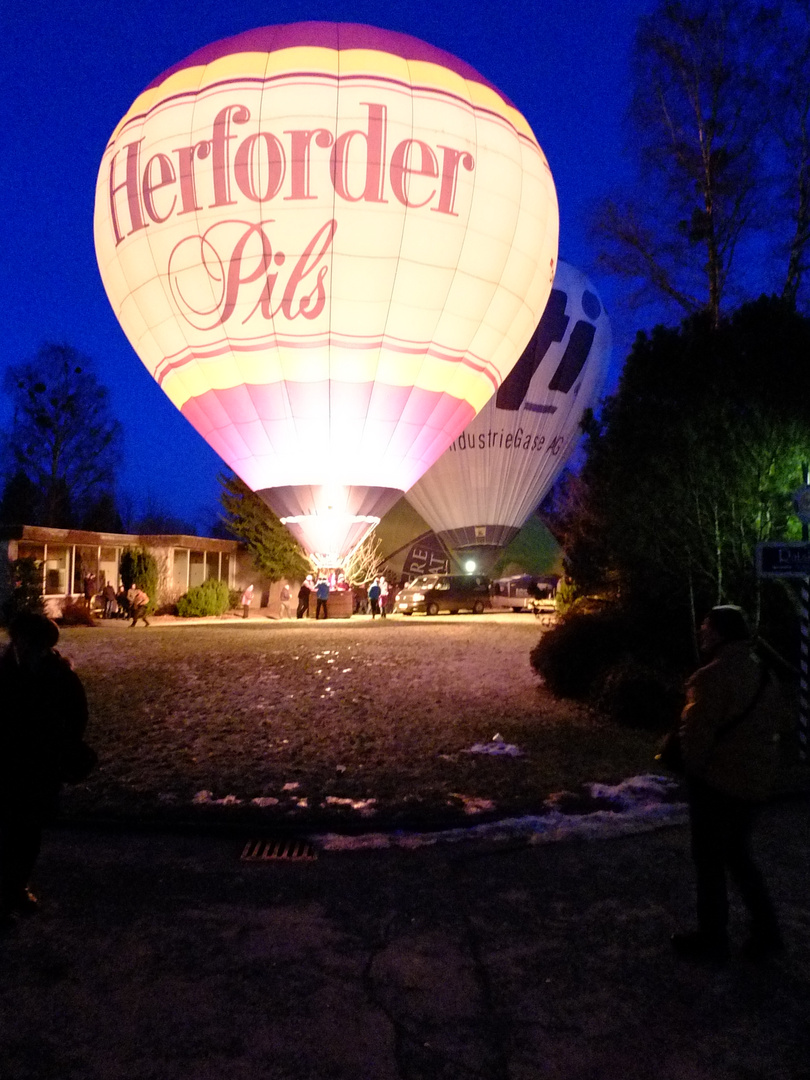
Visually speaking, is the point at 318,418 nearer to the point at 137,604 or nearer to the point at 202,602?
the point at 137,604

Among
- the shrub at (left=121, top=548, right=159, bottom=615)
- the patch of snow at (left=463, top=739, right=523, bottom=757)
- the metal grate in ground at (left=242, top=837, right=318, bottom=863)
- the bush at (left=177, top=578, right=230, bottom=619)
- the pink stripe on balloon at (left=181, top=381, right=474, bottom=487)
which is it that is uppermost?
the pink stripe on balloon at (left=181, top=381, right=474, bottom=487)

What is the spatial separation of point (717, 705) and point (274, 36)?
1758 centimetres

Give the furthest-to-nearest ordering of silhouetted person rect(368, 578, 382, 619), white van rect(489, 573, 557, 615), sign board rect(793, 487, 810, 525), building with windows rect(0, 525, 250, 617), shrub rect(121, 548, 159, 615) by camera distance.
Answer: white van rect(489, 573, 557, 615) → silhouetted person rect(368, 578, 382, 619) → shrub rect(121, 548, 159, 615) → building with windows rect(0, 525, 250, 617) → sign board rect(793, 487, 810, 525)

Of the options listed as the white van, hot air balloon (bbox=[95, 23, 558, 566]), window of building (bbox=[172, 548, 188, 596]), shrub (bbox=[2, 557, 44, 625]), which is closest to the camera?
hot air balloon (bbox=[95, 23, 558, 566])

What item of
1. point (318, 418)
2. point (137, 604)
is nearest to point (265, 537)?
point (137, 604)

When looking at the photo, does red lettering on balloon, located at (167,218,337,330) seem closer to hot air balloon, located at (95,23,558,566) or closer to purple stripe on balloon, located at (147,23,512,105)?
hot air balloon, located at (95,23,558,566)

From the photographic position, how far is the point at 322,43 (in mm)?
16828

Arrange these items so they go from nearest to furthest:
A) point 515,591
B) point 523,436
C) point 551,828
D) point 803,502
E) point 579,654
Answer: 1. point 551,828
2. point 803,502
3. point 579,654
4. point 523,436
5. point 515,591

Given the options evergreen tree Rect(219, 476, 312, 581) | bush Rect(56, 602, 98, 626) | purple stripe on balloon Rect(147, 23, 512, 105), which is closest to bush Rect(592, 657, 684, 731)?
purple stripe on balloon Rect(147, 23, 512, 105)

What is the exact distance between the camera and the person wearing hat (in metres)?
3.59

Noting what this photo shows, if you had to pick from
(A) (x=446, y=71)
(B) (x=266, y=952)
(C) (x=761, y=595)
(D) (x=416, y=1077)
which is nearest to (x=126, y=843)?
(B) (x=266, y=952)

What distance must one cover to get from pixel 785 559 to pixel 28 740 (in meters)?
6.42

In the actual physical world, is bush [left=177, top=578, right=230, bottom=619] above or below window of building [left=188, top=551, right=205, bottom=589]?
below

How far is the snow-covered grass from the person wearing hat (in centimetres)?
235
